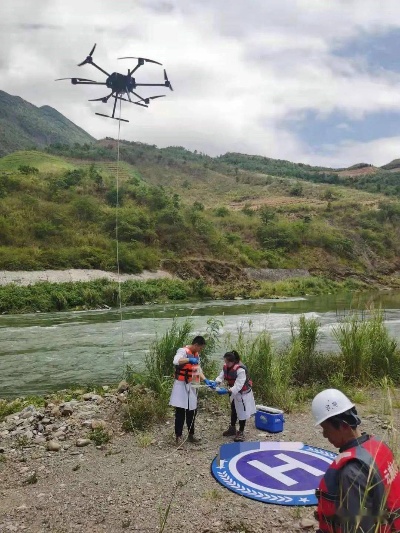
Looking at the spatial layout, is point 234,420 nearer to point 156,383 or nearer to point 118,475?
point 156,383

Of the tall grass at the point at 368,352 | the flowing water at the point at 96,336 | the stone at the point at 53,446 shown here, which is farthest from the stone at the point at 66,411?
the tall grass at the point at 368,352

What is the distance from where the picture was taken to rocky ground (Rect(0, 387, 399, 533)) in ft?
Result: 17.7

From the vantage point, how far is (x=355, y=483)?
9.11ft

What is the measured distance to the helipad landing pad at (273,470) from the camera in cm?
596

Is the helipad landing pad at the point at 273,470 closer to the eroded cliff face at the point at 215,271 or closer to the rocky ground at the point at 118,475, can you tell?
the rocky ground at the point at 118,475

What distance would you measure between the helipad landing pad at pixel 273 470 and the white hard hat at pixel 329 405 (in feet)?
10.2

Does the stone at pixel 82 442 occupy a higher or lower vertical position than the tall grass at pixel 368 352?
lower

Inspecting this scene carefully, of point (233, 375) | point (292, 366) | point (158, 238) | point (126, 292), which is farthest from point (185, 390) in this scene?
point (158, 238)

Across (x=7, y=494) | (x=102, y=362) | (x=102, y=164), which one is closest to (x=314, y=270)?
(x=102, y=362)

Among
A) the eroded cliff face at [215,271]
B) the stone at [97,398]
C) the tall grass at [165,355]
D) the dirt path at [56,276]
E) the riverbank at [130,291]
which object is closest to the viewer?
the tall grass at [165,355]

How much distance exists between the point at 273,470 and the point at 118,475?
1986 mm

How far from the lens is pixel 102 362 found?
51.1 ft

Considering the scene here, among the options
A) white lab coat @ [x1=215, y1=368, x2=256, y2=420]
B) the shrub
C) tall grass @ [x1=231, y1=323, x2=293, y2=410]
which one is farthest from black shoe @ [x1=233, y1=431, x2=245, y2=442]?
tall grass @ [x1=231, y1=323, x2=293, y2=410]

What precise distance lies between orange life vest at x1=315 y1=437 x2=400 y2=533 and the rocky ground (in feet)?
2.46
